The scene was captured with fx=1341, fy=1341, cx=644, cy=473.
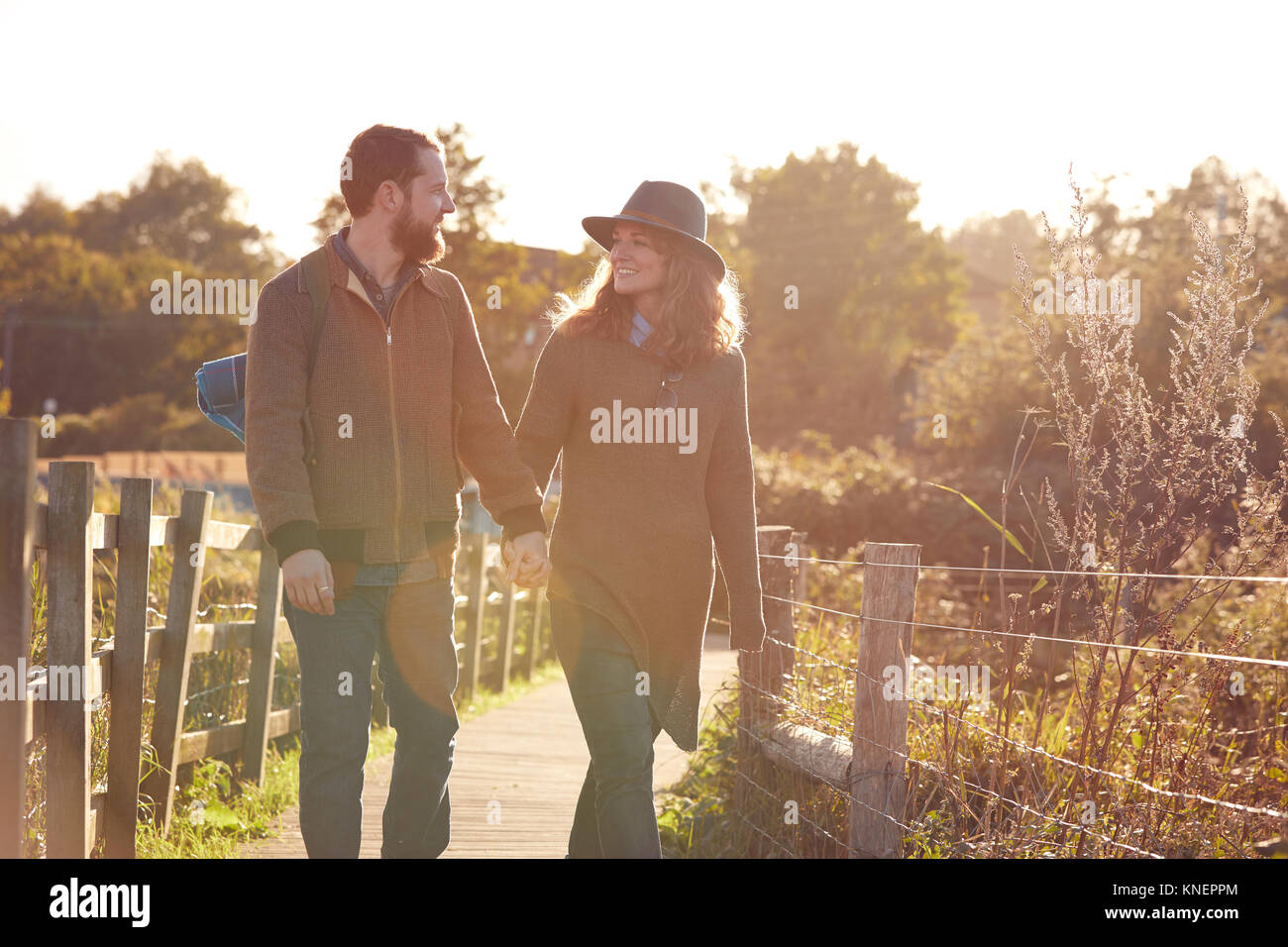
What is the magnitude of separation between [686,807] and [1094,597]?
2.14 metres

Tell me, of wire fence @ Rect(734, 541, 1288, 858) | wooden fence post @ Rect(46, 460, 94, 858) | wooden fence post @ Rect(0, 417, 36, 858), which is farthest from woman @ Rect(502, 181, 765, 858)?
wooden fence post @ Rect(46, 460, 94, 858)

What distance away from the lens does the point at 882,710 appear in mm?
4121

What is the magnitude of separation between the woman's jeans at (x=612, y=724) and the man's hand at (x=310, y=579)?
21.8 inches

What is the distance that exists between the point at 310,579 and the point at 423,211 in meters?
0.99

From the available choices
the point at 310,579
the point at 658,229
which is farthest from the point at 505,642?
the point at 310,579

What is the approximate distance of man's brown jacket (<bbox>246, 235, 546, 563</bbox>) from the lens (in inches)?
123

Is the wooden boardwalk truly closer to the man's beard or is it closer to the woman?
the woman

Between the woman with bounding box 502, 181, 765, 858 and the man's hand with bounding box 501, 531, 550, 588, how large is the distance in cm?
2

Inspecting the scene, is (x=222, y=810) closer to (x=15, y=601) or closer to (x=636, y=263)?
(x=15, y=601)
